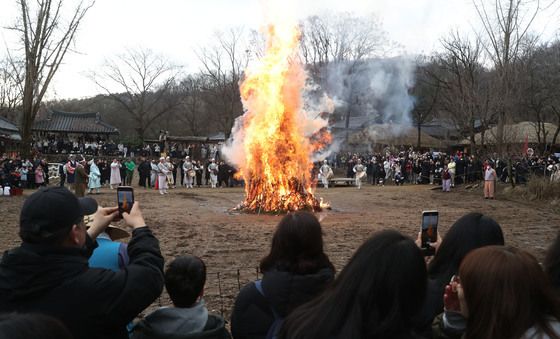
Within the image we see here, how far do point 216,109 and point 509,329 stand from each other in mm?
55080

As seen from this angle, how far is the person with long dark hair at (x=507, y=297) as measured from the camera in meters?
2.12

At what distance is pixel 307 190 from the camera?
61.7 ft

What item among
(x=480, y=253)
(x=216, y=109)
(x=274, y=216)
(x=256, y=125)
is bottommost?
(x=274, y=216)

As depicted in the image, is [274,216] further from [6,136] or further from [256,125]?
[6,136]

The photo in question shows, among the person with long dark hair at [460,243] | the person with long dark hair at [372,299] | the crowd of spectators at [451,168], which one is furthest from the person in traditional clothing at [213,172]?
the person with long dark hair at [372,299]

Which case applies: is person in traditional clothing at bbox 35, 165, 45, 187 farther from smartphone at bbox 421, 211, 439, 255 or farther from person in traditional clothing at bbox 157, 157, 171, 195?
smartphone at bbox 421, 211, 439, 255

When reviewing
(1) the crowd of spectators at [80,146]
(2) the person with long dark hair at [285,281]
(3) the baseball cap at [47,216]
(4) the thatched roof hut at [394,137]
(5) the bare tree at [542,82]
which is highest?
(5) the bare tree at [542,82]

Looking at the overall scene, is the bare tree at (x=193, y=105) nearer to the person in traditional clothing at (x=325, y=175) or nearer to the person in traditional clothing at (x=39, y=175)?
the person in traditional clothing at (x=325, y=175)

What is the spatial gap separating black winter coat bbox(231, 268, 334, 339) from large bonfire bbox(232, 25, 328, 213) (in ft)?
49.0

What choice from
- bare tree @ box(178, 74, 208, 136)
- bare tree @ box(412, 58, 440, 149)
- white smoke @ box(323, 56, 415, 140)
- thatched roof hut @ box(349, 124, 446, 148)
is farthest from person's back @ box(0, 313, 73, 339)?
bare tree @ box(178, 74, 208, 136)

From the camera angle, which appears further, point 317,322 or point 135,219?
point 135,219

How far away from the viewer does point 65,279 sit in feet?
8.08

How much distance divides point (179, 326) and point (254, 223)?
12.4m

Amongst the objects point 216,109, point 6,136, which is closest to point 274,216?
point 6,136
